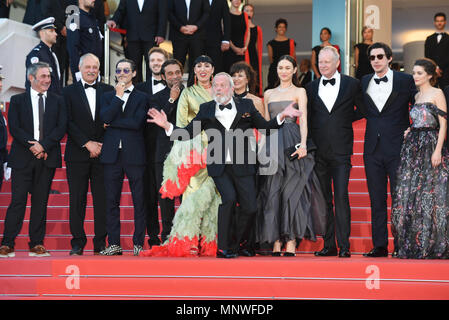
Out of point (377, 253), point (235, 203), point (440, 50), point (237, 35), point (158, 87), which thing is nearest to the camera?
point (235, 203)

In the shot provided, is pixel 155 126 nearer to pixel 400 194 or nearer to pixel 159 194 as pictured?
pixel 159 194

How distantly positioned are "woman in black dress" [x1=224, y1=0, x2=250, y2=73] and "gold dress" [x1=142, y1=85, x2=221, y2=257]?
3.88 meters

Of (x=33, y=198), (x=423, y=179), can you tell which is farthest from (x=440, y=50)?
(x=33, y=198)

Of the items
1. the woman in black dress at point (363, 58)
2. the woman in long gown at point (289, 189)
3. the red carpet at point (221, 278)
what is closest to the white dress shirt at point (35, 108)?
the red carpet at point (221, 278)

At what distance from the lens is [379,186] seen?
6.13m

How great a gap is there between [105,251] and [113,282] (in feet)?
2.57

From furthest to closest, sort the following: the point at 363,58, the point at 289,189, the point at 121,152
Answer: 1. the point at 363,58
2. the point at 121,152
3. the point at 289,189

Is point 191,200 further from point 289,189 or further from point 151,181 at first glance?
point 289,189

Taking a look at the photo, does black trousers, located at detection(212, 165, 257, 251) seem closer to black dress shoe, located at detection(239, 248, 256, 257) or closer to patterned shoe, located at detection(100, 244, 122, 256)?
black dress shoe, located at detection(239, 248, 256, 257)

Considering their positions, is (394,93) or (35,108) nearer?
(394,93)

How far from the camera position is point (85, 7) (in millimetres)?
8461

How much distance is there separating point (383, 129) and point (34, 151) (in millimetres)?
3096

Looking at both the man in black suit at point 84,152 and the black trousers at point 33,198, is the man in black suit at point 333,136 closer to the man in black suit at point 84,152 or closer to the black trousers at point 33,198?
the man in black suit at point 84,152

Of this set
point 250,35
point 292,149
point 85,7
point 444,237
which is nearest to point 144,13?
point 85,7
